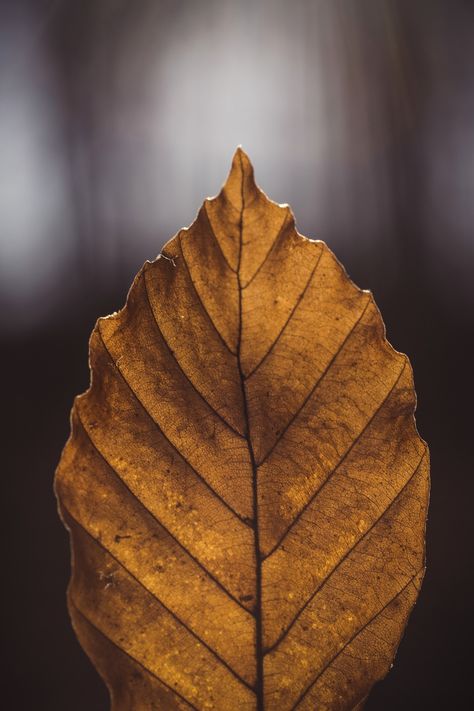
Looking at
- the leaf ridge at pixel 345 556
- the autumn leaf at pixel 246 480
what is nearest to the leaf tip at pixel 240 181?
the autumn leaf at pixel 246 480

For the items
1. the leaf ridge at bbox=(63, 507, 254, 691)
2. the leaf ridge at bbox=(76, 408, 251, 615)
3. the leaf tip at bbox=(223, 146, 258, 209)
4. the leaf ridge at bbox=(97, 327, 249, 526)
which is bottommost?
the leaf ridge at bbox=(63, 507, 254, 691)

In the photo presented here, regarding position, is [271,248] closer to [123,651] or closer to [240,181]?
[240,181]

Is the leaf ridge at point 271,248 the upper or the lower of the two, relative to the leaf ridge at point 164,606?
upper

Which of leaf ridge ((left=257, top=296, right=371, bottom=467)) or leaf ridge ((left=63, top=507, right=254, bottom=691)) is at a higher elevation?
leaf ridge ((left=257, top=296, right=371, bottom=467))

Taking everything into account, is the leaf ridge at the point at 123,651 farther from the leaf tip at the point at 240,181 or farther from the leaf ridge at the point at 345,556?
the leaf tip at the point at 240,181

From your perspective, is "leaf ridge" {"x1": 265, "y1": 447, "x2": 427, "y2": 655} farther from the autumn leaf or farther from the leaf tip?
the leaf tip

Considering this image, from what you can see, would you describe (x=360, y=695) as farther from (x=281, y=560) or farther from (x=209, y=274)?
(x=209, y=274)

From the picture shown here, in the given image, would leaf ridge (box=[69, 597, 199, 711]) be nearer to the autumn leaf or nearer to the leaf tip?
the autumn leaf

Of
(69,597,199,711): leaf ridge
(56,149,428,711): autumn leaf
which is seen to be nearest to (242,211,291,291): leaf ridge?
(56,149,428,711): autumn leaf
